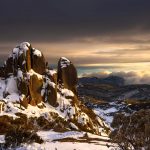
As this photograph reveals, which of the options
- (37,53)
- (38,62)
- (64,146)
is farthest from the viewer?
(38,62)

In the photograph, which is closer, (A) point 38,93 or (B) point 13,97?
(B) point 13,97

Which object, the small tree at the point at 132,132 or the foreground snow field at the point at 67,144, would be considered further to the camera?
the foreground snow field at the point at 67,144

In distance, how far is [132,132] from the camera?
46.1m

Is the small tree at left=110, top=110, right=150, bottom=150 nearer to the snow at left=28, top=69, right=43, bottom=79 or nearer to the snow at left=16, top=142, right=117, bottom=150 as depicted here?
the snow at left=16, top=142, right=117, bottom=150

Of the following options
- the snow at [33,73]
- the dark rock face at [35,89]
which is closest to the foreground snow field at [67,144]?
the dark rock face at [35,89]

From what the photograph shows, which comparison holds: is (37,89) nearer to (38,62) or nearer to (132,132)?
(38,62)

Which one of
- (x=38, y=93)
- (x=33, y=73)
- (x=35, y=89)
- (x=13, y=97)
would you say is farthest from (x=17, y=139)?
(x=33, y=73)

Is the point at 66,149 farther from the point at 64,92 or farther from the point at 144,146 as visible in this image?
the point at 64,92

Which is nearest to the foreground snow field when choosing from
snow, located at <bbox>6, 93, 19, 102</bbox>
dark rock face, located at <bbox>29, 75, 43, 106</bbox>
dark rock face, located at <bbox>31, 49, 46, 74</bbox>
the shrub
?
the shrub

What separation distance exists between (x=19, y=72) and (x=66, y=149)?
367ft

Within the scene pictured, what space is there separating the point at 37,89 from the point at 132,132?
13928 centimetres

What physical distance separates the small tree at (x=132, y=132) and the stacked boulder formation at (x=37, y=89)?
122 m

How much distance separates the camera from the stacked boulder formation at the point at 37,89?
176 metres

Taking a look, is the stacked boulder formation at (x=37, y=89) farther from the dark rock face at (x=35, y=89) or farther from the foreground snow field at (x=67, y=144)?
the foreground snow field at (x=67, y=144)
